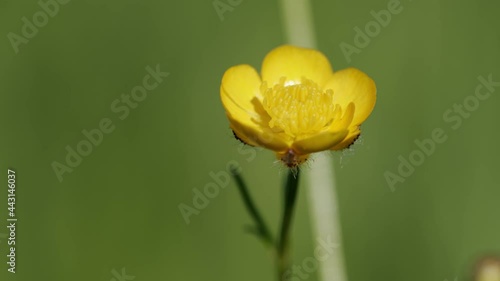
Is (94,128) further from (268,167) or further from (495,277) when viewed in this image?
(495,277)

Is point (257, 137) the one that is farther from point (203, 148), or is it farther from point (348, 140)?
point (203, 148)
